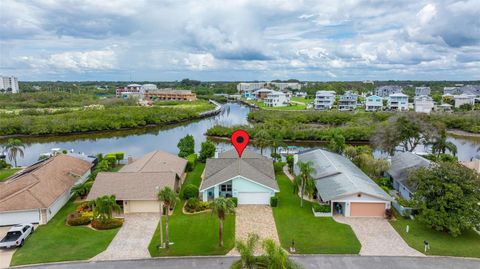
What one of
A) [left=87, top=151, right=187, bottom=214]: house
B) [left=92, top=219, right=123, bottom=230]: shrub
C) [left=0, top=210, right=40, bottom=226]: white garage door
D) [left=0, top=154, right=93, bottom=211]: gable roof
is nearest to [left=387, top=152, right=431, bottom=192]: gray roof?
[left=87, top=151, right=187, bottom=214]: house

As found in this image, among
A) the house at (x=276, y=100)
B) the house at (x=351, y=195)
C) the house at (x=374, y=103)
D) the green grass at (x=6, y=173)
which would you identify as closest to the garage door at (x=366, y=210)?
the house at (x=351, y=195)

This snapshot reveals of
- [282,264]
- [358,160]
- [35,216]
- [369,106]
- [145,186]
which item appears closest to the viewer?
[282,264]

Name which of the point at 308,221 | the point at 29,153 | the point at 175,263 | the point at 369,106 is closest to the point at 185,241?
the point at 175,263

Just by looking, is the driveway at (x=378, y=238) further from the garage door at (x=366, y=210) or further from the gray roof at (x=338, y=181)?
the gray roof at (x=338, y=181)

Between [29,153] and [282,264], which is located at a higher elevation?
[282,264]

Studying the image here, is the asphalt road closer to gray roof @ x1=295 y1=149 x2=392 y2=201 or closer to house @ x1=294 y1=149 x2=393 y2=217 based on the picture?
house @ x1=294 y1=149 x2=393 y2=217

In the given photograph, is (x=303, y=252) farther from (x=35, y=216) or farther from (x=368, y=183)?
(x=35, y=216)
